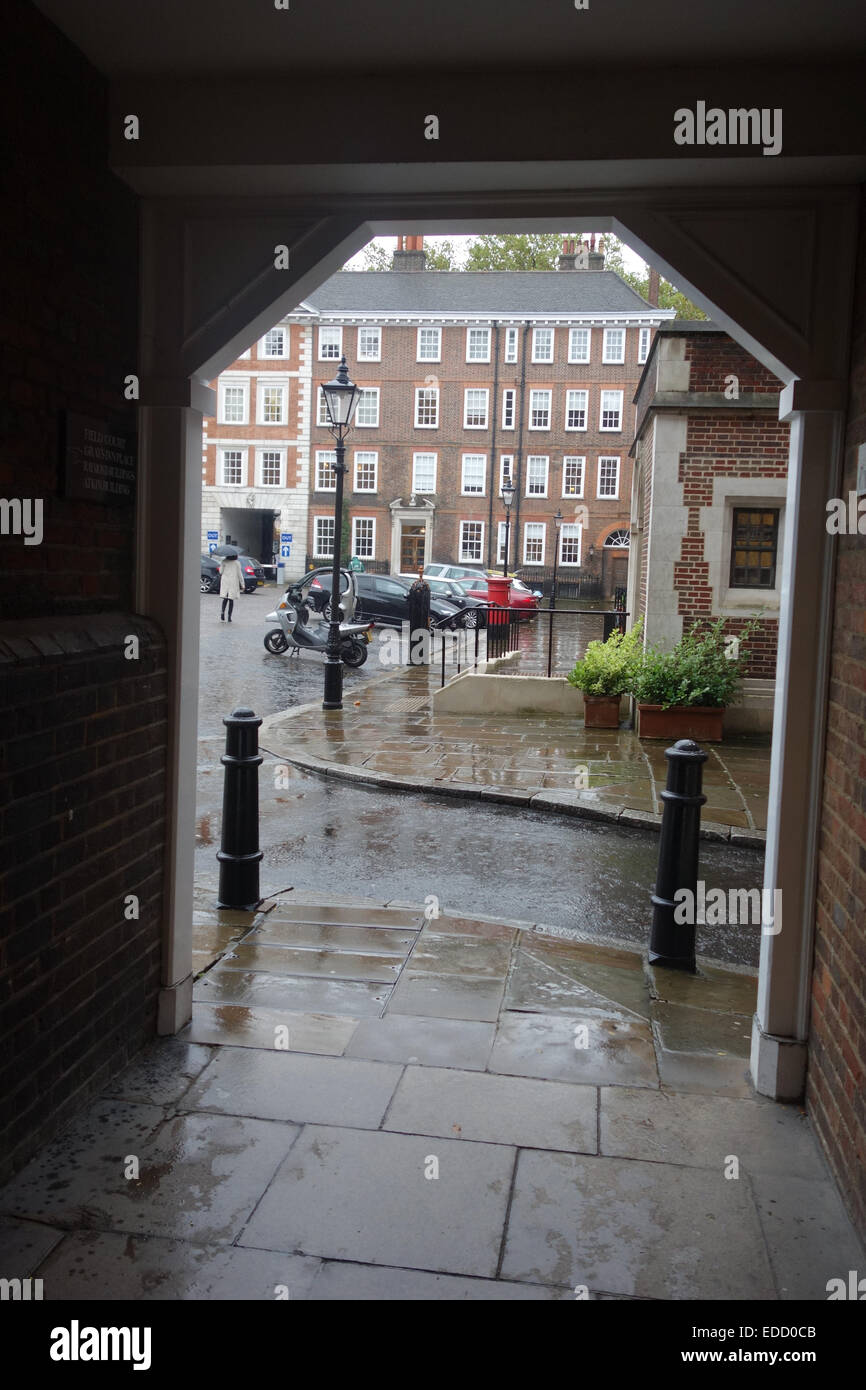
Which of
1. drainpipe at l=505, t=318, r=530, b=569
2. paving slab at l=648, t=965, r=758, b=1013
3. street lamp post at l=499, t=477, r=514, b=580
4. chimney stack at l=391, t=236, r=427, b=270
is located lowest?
paving slab at l=648, t=965, r=758, b=1013

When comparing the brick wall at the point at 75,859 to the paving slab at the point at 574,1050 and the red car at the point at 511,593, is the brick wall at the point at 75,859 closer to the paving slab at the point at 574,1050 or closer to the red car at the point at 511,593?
the paving slab at the point at 574,1050

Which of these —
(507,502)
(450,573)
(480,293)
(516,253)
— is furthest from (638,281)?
(450,573)

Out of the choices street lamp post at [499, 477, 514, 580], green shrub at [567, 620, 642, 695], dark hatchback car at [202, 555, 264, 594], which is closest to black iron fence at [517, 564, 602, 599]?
street lamp post at [499, 477, 514, 580]

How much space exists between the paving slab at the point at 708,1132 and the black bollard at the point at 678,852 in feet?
4.68

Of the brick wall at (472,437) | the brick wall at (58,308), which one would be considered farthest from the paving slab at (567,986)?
the brick wall at (472,437)

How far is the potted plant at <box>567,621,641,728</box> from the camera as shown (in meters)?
11.9

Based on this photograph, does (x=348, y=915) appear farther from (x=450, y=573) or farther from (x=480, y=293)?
(x=480, y=293)

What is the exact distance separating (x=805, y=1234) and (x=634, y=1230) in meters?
0.47

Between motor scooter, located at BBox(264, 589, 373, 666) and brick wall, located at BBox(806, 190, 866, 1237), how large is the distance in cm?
1460

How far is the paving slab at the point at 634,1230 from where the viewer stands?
2.71m

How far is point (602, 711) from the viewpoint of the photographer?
12.1m

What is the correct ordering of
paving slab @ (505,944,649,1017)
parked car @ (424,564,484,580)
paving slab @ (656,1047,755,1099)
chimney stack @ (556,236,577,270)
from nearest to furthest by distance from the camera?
paving slab @ (656,1047,755,1099), paving slab @ (505,944,649,1017), parked car @ (424,564,484,580), chimney stack @ (556,236,577,270)

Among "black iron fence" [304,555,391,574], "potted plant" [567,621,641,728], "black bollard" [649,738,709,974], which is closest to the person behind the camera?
"black bollard" [649,738,709,974]

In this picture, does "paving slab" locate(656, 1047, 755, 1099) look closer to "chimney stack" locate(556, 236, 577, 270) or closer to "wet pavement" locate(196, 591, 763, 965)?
"wet pavement" locate(196, 591, 763, 965)
